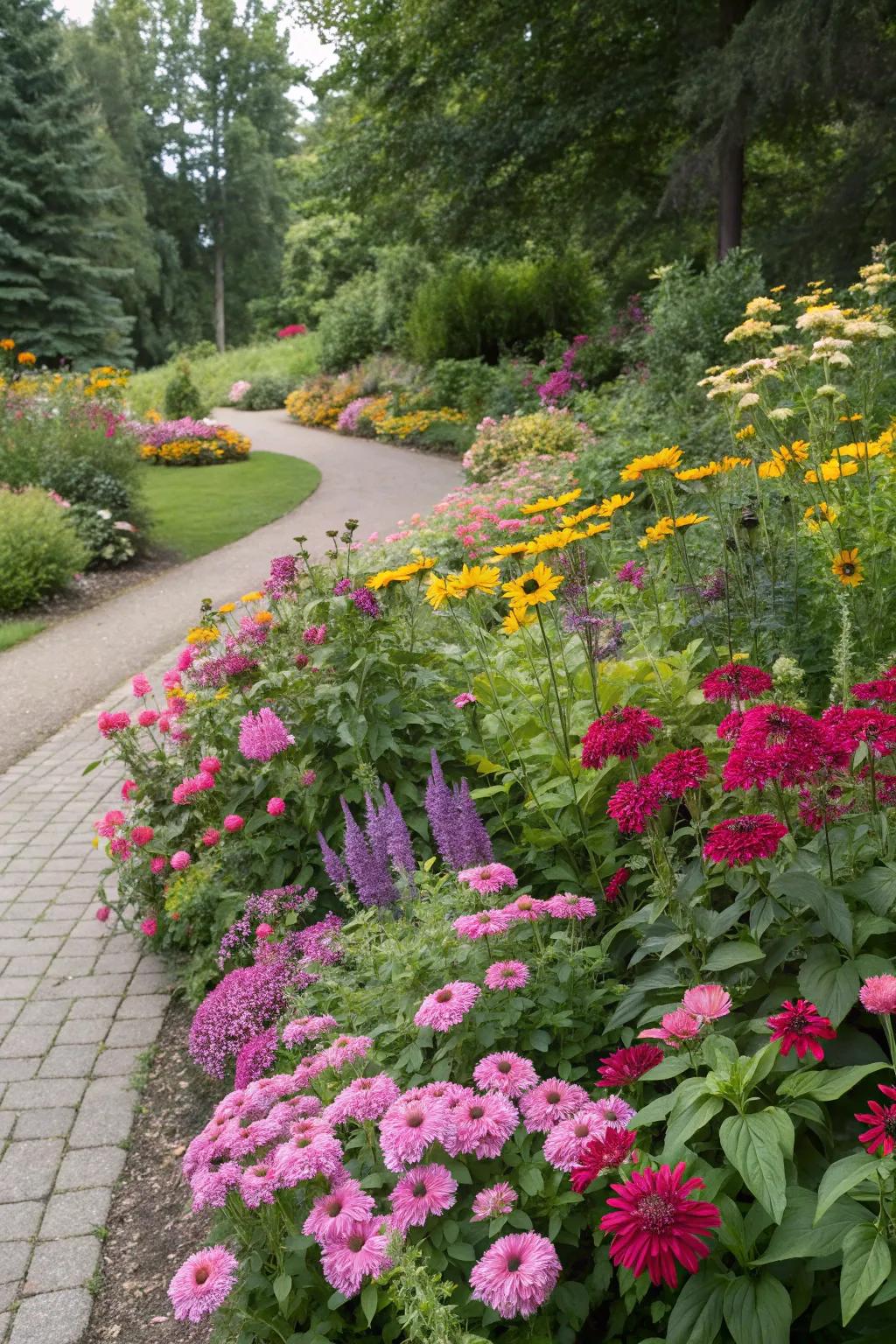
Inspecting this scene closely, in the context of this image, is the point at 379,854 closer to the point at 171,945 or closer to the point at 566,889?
the point at 566,889

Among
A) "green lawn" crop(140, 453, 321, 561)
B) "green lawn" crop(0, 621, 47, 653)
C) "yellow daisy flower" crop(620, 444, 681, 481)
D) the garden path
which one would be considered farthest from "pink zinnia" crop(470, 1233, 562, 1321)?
"green lawn" crop(140, 453, 321, 561)

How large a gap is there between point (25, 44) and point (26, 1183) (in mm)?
25498

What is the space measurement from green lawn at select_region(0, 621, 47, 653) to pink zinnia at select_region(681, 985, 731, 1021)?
292 inches

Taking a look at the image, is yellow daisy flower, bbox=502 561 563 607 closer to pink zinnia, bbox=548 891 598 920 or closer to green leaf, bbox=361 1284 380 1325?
pink zinnia, bbox=548 891 598 920

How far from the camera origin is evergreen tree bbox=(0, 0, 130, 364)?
22.1 m

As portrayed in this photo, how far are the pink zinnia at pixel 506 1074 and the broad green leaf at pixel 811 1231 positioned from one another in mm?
481

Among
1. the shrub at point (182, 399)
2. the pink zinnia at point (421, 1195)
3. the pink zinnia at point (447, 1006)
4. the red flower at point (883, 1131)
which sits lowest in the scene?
the pink zinnia at point (421, 1195)

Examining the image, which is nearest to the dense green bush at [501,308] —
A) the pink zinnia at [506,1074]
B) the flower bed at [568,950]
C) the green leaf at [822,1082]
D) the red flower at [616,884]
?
the flower bed at [568,950]

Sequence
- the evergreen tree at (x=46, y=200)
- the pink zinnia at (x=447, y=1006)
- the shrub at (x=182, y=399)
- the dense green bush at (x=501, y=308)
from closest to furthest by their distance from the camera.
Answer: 1. the pink zinnia at (x=447, y=1006)
2. the dense green bush at (x=501, y=308)
3. the shrub at (x=182, y=399)
4. the evergreen tree at (x=46, y=200)

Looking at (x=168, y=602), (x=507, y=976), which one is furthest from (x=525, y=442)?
(x=507, y=976)

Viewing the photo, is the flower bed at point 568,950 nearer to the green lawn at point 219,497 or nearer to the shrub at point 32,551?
the shrub at point 32,551

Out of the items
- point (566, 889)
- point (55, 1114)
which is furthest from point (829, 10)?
point (55, 1114)

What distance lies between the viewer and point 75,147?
2311 centimetres

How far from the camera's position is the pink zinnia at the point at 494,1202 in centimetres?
161
